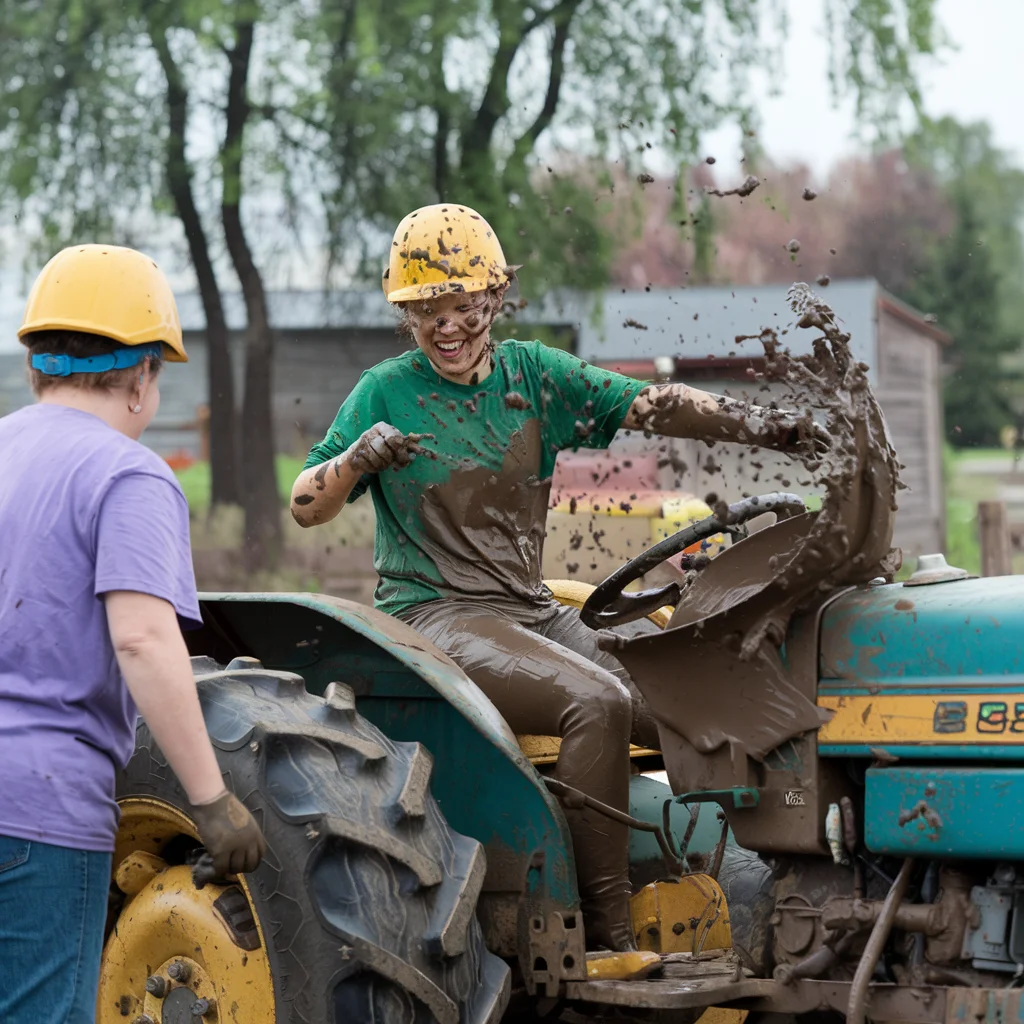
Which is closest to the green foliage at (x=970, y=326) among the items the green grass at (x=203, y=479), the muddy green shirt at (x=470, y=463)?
the green grass at (x=203, y=479)

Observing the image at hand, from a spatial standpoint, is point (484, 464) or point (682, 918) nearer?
point (682, 918)

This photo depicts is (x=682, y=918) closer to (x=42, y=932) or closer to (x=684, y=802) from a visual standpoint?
(x=684, y=802)

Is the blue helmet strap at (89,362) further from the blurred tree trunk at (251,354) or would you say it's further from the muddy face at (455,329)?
the blurred tree trunk at (251,354)

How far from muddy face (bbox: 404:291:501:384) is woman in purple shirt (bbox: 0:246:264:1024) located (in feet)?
4.22

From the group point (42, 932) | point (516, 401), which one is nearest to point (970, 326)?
point (516, 401)

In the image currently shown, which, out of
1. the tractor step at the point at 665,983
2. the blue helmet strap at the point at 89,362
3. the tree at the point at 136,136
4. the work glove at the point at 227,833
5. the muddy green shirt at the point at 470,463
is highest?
the tree at the point at 136,136

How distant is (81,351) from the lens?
8.78ft

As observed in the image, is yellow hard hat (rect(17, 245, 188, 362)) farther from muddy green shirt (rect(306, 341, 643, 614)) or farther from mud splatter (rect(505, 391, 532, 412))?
mud splatter (rect(505, 391, 532, 412))

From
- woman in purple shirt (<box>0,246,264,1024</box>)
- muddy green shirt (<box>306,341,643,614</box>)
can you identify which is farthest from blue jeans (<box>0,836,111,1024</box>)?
muddy green shirt (<box>306,341,643,614</box>)

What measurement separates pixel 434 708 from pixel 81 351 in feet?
4.15

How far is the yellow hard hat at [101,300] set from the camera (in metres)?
2.67

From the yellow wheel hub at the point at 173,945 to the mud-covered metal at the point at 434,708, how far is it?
0.51 meters

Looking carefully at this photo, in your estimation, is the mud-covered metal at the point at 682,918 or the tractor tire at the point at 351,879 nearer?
the tractor tire at the point at 351,879

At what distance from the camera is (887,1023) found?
3.14 meters
